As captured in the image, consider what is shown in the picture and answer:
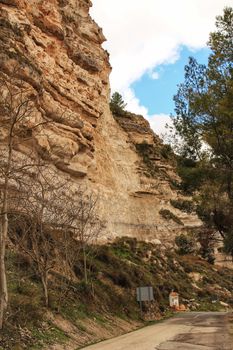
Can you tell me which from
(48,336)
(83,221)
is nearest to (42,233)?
(48,336)

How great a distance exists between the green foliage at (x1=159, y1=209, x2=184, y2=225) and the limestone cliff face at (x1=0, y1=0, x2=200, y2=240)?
256 millimetres

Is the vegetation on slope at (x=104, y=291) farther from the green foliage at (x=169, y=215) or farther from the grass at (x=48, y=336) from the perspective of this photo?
the green foliage at (x=169, y=215)

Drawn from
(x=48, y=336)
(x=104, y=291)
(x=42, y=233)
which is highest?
(x=42, y=233)

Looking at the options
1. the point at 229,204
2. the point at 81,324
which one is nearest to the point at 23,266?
the point at 81,324

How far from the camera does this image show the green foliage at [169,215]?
4400 cm

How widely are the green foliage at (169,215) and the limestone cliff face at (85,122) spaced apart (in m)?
0.26

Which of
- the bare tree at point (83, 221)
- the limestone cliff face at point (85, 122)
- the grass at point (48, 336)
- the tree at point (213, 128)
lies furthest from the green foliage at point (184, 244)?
the grass at point (48, 336)

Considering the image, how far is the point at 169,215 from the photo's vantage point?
146 feet

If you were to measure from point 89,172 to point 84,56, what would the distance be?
448 inches

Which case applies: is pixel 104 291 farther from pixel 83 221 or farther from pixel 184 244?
pixel 184 244

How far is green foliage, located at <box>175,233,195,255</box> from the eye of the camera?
44522 millimetres

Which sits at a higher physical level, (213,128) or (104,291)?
(213,128)

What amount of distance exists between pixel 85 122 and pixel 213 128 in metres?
17.2

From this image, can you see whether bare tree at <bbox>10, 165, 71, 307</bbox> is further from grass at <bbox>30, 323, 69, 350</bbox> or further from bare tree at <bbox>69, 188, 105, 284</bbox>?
grass at <bbox>30, 323, 69, 350</bbox>
